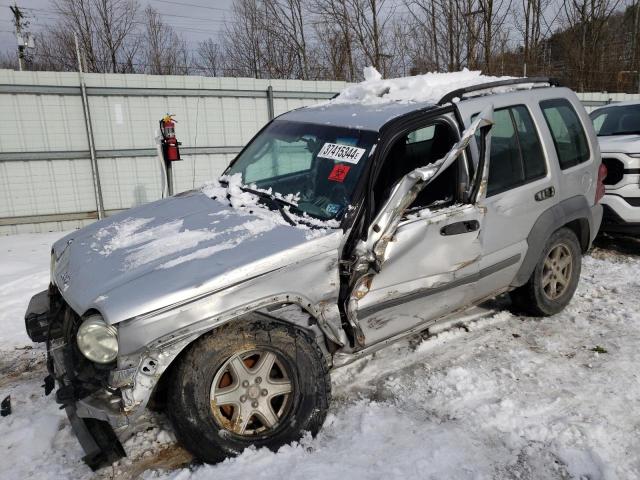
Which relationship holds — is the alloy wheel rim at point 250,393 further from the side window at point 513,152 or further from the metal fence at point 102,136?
the metal fence at point 102,136

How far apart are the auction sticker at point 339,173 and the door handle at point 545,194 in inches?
63.1

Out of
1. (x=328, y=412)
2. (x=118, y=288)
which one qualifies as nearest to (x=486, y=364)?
A: (x=328, y=412)

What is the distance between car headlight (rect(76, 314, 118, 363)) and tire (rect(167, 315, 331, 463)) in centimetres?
34

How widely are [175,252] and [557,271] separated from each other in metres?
3.21

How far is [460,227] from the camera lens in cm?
338

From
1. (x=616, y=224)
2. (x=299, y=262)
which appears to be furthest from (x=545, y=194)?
(x=616, y=224)

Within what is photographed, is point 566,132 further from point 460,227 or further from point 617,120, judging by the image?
point 617,120

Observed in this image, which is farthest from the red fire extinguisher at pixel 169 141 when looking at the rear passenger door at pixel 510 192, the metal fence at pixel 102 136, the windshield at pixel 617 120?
the windshield at pixel 617 120

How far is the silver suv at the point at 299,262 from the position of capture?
2.50m

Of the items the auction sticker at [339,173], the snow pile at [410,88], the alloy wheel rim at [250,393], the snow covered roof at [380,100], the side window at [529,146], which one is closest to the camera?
the alloy wheel rim at [250,393]

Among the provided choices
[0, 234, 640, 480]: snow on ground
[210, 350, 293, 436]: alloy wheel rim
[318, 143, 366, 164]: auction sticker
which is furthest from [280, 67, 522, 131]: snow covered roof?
[0, 234, 640, 480]: snow on ground

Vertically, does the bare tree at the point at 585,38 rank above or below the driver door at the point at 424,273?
above

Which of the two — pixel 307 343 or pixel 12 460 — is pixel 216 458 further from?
pixel 12 460

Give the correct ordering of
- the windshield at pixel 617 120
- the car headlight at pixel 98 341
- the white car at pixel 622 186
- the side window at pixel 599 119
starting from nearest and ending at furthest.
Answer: the car headlight at pixel 98 341, the white car at pixel 622 186, the windshield at pixel 617 120, the side window at pixel 599 119
